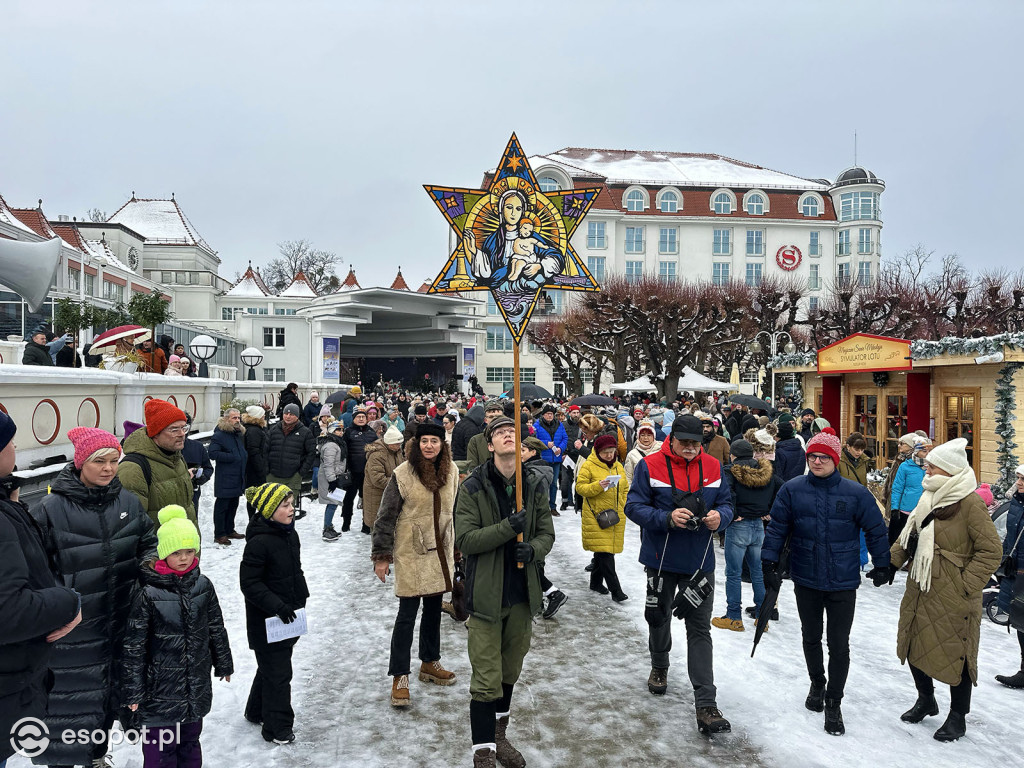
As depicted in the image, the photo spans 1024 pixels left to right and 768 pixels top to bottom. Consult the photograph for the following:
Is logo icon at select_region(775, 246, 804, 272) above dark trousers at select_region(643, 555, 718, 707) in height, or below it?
above

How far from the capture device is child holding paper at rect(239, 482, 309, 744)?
4238 millimetres

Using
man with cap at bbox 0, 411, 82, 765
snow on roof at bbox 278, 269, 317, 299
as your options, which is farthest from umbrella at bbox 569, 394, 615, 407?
snow on roof at bbox 278, 269, 317, 299

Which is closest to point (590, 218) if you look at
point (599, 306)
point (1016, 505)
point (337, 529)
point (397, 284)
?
point (397, 284)

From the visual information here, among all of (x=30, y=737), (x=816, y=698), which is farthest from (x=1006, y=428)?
(x=30, y=737)

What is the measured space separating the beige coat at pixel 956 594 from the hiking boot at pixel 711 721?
51.4 inches

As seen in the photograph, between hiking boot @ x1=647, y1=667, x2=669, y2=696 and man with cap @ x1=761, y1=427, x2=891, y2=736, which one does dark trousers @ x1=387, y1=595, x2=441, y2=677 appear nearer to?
hiking boot @ x1=647, y1=667, x2=669, y2=696

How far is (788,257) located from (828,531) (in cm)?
6044

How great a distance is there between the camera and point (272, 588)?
14.1 ft

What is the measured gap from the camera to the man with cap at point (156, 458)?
188 inches

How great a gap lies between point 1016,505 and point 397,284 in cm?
5071

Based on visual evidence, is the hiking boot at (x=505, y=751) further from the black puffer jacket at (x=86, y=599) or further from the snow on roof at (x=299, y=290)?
the snow on roof at (x=299, y=290)

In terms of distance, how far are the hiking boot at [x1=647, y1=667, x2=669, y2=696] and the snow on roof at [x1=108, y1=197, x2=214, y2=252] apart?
6399 cm

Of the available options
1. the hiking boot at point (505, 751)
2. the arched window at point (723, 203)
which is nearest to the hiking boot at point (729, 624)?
the hiking boot at point (505, 751)

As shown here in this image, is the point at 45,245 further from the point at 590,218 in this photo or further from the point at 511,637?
the point at 590,218
